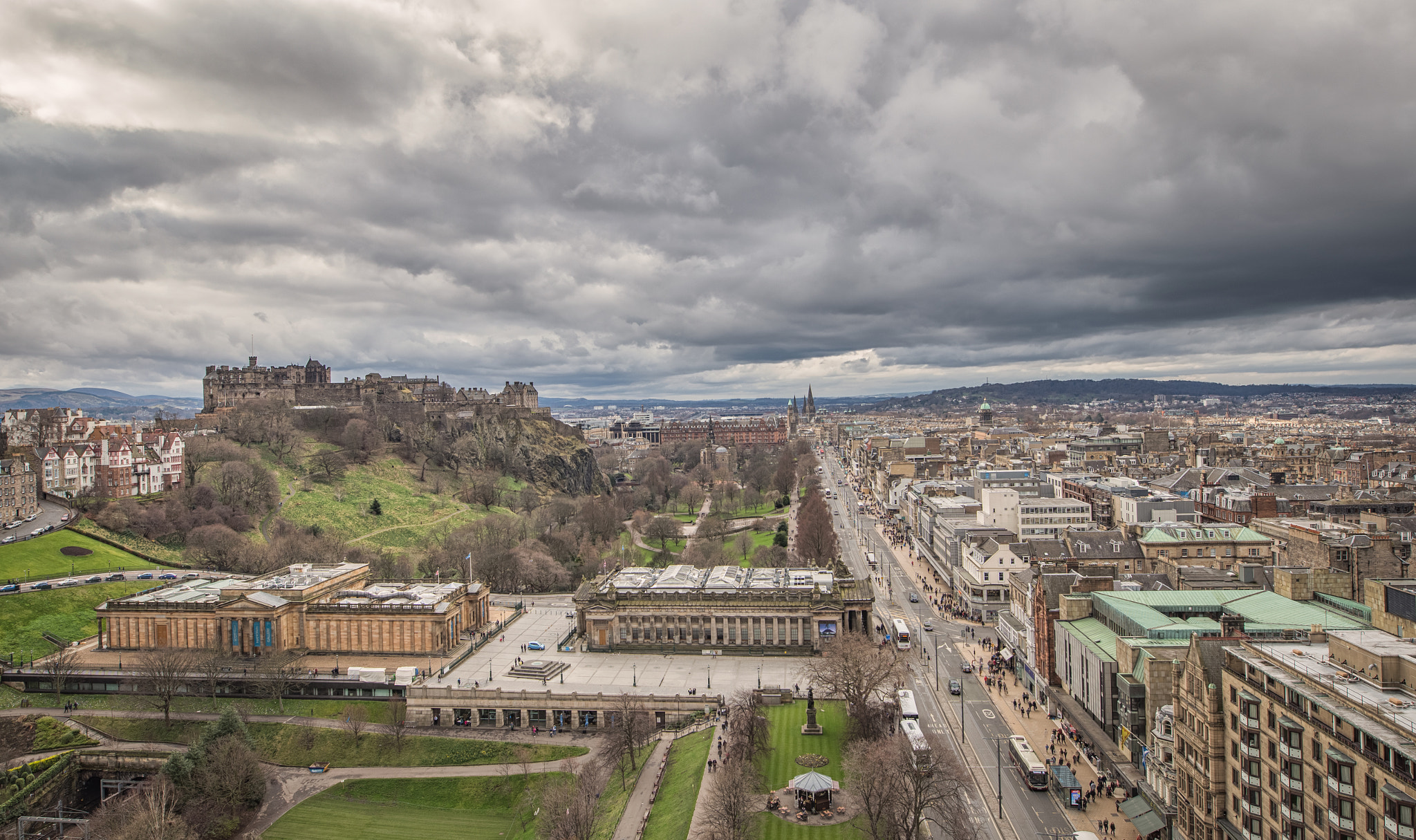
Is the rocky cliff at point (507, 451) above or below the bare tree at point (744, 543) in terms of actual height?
above

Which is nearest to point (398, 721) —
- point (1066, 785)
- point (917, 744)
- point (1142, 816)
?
point (917, 744)

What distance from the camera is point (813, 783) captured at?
48.9 metres

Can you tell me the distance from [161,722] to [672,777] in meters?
44.5

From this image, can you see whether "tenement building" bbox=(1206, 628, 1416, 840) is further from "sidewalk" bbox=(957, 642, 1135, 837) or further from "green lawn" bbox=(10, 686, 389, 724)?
"green lawn" bbox=(10, 686, 389, 724)

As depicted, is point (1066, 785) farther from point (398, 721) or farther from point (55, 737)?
point (55, 737)

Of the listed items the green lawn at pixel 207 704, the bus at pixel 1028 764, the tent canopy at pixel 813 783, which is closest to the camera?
the tent canopy at pixel 813 783

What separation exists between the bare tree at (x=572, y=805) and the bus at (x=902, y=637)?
3342 centimetres

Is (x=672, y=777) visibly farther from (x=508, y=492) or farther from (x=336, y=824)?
(x=508, y=492)

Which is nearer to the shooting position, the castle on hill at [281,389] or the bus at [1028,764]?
the bus at [1028,764]

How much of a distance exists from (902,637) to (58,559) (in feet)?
306

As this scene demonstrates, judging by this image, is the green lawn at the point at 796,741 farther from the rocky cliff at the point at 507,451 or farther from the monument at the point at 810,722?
the rocky cliff at the point at 507,451

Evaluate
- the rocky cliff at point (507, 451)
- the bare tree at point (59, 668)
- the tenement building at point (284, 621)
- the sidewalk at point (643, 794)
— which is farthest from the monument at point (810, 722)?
the rocky cliff at point (507, 451)

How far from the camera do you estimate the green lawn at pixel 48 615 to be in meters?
82.1

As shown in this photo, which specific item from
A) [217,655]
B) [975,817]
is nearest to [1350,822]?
[975,817]
